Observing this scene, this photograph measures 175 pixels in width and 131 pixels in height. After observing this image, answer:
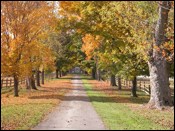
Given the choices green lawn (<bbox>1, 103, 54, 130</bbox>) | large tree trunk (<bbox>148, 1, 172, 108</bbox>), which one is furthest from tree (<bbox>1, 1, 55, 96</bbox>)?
large tree trunk (<bbox>148, 1, 172, 108</bbox>)

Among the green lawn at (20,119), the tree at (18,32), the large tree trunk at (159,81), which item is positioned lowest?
the green lawn at (20,119)

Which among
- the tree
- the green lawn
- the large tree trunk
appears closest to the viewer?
the green lawn

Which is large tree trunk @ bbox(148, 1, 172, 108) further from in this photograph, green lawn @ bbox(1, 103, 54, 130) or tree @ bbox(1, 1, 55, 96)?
tree @ bbox(1, 1, 55, 96)

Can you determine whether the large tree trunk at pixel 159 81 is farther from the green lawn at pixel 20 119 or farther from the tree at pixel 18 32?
the tree at pixel 18 32

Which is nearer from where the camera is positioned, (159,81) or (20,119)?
(20,119)

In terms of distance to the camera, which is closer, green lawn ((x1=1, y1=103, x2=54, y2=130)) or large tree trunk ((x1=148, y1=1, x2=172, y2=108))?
green lawn ((x1=1, y1=103, x2=54, y2=130))

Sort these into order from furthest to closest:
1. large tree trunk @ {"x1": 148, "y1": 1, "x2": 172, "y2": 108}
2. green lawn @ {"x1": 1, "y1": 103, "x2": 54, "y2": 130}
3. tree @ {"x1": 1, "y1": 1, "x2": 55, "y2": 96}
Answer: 1. tree @ {"x1": 1, "y1": 1, "x2": 55, "y2": 96}
2. large tree trunk @ {"x1": 148, "y1": 1, "x2": 172, "y2": 108}
3. green lawn @ {"x1": 1, "y1": 103, "x2": 54, "y2": 130}

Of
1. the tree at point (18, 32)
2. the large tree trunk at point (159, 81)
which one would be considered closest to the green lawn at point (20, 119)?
the large tree trunk at point (159, 81)

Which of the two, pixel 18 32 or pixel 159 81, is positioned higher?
pixel 18 32

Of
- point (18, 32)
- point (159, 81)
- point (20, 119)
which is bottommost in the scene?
point (20, 119)

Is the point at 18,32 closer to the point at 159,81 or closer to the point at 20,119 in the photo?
the point at 159,81

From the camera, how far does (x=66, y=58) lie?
75.1m

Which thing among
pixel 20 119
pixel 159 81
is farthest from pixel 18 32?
pixel 20 119

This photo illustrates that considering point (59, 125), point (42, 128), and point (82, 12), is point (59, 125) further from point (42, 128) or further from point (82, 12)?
point (82, 12)
